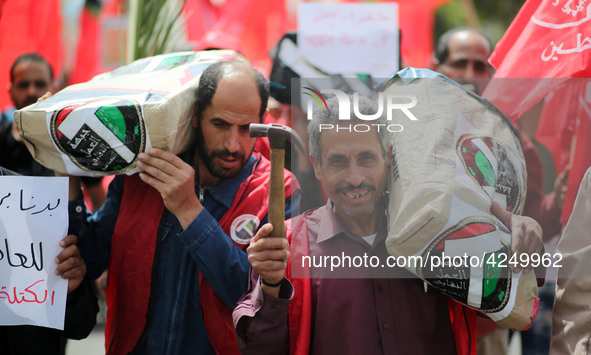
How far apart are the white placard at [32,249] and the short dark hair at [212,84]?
529mm

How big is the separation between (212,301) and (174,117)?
620 mm

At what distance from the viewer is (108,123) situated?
2.13 m

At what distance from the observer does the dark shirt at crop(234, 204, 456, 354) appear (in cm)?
198

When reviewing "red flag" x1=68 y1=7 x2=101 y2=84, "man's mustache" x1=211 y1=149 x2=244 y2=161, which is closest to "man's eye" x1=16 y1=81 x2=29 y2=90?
"red flag" x1=68 y1=7 x2=101 y2=84

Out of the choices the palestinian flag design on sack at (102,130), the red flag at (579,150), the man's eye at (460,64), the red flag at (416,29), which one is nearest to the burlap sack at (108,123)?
the palestinian flag design on sack at (102,130)

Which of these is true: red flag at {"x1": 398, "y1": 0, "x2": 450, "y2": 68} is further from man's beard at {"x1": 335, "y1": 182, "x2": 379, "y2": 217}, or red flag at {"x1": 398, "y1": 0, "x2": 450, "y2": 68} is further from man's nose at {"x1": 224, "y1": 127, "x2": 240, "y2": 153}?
man's beard at {"x1": 335, "y1": 182, "x2": 379, "y2": 217}

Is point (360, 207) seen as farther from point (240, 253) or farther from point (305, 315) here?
point (240, 253)

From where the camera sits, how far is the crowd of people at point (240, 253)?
1.98 m

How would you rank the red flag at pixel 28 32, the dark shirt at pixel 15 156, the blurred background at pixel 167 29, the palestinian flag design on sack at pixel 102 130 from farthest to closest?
the red flag at pixel 28 32 < the dark shirt at pixel 15 156 < the blurred background at pixel 167 29 < the palestinian flag design on sack at pixel 102 130

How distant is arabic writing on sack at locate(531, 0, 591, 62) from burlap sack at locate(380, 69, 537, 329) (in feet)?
1.65

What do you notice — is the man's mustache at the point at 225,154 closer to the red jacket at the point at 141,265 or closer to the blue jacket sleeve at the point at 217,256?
the red jacket at the point at 141,265

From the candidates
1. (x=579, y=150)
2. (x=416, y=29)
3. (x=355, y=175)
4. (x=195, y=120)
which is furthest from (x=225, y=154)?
(x=416, y=29)

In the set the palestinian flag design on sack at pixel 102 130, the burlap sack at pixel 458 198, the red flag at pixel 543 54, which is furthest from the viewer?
the red flag at pixel 543 54

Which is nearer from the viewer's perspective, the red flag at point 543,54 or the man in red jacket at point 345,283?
the man in red jacket at point 345,283
